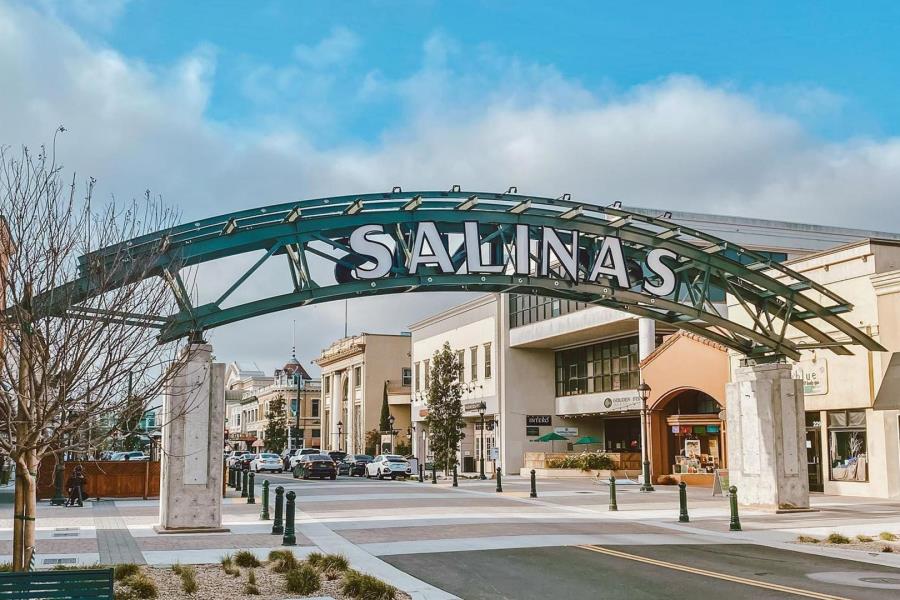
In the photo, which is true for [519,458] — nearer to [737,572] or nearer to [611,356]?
[611,356]

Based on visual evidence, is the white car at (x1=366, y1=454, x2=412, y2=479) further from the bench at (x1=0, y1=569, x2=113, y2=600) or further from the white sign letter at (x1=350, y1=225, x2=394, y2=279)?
the bench at (x1=0, y1=569, x2=113, y2=600)

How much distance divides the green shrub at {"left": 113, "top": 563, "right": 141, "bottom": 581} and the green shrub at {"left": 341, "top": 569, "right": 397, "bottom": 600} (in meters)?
3.06

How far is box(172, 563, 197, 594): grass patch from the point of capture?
39.2 ft

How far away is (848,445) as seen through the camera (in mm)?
31203

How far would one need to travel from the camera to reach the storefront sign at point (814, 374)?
3178cm

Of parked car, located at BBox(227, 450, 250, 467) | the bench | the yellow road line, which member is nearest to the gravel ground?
the bench

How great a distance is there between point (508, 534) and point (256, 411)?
113561mm

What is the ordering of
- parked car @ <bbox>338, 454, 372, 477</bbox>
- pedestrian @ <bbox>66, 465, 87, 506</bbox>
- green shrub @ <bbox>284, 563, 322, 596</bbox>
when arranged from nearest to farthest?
green shrub @ <bbox>284, 563, 322, 596</bbox>, pedestrian @ <bbox>66, 465, 87, 506</bbox>, parked car @ <bbox>338, 454, 372, 477</bbox>

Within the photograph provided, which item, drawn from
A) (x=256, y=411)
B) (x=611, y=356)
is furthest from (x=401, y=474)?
(x=256, y=411)

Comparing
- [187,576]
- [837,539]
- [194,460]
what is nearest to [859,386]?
[837,539]

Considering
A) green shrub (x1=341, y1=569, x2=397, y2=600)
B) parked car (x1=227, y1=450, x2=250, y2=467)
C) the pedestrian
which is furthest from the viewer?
parked car (x1=227, y1=450, x2=250, y2=467)

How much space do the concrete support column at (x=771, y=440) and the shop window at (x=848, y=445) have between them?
6.87 metres

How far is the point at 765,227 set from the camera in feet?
175

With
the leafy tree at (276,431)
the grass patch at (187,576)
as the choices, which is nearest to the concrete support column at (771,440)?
the grass patch at (187,576)
